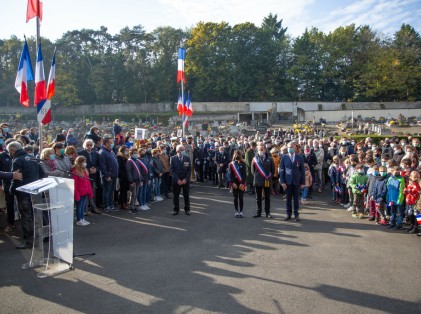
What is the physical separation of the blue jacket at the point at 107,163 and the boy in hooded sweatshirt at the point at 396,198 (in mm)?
7797

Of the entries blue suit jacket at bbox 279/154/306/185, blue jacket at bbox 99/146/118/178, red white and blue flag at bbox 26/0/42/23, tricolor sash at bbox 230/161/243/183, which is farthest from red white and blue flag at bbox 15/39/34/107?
blue suit jacket at bbox 279/154/306/185

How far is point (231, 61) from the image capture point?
63.9 m

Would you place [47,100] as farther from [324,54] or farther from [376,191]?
[324,54]

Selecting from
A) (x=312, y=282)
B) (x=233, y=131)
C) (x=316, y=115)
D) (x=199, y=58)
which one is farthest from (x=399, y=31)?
(x=312, y=282)

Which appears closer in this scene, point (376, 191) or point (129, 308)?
point (129, 308)

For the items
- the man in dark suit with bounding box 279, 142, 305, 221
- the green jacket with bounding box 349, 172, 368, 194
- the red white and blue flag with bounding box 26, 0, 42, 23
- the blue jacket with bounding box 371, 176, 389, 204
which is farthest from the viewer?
the green jacket with bounding box 349, 172, 368, 194

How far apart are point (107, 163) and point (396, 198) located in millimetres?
8144

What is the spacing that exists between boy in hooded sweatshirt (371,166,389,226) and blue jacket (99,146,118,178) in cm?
760

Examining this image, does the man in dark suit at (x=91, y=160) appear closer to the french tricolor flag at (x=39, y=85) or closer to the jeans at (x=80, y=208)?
the jeans at (x=80, y=208)

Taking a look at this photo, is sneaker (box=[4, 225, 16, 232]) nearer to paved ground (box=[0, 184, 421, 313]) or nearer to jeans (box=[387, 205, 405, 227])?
paved ground (box=[0, 184, 421, 313])

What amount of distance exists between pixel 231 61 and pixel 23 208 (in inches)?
2337

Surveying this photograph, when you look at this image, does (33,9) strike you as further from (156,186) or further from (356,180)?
(356,180)

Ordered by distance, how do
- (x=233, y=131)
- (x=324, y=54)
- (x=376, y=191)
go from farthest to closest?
(x=324, y=54)
(x=233, y=131)
(x=376, y=191)

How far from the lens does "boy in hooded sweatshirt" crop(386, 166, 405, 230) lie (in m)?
9.20
